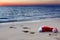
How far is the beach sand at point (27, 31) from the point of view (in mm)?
864

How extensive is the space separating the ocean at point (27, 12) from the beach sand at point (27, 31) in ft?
0.13

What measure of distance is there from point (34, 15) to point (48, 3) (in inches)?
6.8

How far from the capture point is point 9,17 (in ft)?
3.19

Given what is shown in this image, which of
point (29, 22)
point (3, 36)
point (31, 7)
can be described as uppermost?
point (31, 7)

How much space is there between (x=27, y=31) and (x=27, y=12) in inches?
7.4

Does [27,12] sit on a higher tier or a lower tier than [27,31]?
higher

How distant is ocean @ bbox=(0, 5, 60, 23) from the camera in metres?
0.96

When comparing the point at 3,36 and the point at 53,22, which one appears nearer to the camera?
the point at 3,36

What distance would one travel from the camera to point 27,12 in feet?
3.26

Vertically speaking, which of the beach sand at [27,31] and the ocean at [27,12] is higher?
the ocean at [27,12]

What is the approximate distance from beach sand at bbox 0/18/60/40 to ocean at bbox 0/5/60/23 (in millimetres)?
40

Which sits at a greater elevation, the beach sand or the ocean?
the ocean

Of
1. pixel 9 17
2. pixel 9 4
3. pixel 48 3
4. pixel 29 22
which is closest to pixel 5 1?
pixel 9 4

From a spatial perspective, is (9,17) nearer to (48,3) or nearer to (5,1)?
(5,1)
